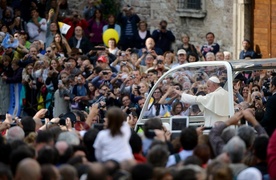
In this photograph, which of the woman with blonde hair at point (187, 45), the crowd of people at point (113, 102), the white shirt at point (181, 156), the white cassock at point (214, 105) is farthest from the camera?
the woman with blonde hair at point (187, 45)

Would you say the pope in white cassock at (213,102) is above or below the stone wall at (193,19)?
below

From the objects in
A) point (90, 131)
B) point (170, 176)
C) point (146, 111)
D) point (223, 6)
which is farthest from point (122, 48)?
point (170, 176)

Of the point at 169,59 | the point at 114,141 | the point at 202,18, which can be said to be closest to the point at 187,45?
the point at 169,59

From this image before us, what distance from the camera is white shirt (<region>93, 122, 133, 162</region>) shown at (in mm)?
15664

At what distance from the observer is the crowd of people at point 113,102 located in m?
15.0

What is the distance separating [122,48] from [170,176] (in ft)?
60.2

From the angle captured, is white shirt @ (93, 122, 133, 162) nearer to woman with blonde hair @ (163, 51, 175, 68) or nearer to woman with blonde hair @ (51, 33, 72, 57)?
woman with blonde hair @ (163, 51, 175, 68)

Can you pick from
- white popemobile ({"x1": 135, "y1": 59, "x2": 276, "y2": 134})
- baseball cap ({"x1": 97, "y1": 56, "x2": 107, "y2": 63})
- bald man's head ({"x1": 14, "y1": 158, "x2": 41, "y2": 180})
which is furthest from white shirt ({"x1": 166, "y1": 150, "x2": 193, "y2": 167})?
baseball cap ({"x1": 97, "y1": 56, "x2": 107, "y2": 63})

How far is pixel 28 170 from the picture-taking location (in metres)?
13.8

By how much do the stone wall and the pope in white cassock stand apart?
11953mm

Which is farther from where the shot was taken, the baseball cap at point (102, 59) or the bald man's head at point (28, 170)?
the baseball cap at point (102, 59)

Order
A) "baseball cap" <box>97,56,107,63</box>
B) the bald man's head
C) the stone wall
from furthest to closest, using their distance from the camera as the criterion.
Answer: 1. the stone wall
2. "baseball cap" <box>97,56,107,63</box>
3. the bald man's head

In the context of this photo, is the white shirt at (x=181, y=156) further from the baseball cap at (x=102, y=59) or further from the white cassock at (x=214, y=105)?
the baseball cap at (x=102, y=59)

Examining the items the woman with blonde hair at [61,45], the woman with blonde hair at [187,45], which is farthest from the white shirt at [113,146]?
the woman with blonde hair at [187,45]
